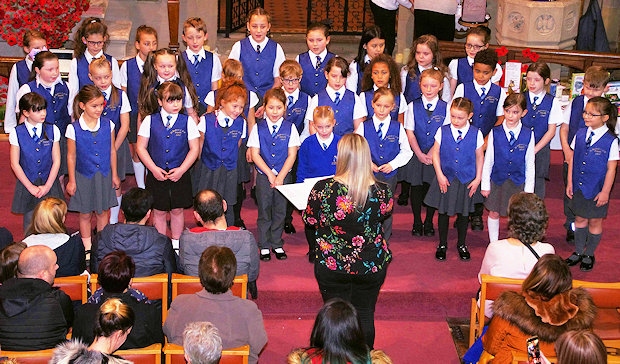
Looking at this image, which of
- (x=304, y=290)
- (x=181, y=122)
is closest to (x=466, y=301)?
(x=304, y=290)

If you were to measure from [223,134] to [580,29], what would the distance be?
5.16 meters

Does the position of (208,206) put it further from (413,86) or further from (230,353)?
(413,86)

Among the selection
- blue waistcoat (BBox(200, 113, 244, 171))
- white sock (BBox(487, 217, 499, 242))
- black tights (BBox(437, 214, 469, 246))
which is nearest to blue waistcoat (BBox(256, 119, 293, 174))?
blue waistcoat (BBox(200, 113, 244, 171))

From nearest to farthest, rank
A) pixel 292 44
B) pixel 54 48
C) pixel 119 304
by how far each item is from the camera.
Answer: pixel 119 304, pixel 54 48, pixel 292 44

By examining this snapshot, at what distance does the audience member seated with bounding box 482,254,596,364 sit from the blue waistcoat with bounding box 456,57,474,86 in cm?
305

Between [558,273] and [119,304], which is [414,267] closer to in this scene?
[558,273]

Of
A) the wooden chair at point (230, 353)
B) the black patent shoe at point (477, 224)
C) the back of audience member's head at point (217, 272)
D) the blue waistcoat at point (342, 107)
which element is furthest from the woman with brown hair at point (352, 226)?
the black patent shoe at point (477, 224)

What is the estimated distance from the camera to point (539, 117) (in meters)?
6.47

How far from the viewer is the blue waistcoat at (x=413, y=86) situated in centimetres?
684

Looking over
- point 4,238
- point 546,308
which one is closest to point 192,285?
point 4,238

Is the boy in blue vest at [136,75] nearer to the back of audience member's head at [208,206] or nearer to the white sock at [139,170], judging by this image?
the white sock at [139,170]

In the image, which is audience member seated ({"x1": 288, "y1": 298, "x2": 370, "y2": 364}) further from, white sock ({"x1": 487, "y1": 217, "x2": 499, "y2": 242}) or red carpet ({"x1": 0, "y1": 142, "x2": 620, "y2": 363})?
white sock ({"x1": 487, "y1": 217, "x2": 499, "y2": 242})

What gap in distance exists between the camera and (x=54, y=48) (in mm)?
8062

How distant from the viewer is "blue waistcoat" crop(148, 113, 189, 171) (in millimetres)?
5887
